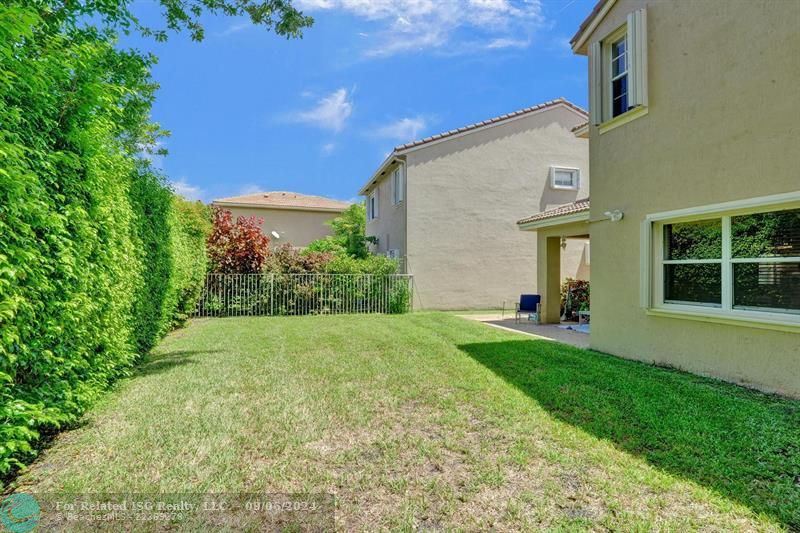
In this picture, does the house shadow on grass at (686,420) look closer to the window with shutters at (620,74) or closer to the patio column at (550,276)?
the window with shutters at (620,74)

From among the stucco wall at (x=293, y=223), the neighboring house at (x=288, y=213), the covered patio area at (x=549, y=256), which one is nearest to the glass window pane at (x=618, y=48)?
the covered patio area at (x=549, y=256)

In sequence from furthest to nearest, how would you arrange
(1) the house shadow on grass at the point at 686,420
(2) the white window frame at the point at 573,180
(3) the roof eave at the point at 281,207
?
(3) the roof eave at the point at 281,207, (2) the white window frame at the point at 573,180, (1) the house shadow on grass at the point at 686,420

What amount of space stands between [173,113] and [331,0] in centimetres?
1086

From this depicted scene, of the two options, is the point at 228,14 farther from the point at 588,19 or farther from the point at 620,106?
the point at 620,106

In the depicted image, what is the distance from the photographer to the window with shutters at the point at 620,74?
24.5 ft

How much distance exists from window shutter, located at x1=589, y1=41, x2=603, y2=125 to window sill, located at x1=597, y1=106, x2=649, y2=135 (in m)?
0.17

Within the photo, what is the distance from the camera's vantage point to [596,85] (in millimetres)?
8680

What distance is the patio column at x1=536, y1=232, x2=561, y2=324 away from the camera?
13.0 m

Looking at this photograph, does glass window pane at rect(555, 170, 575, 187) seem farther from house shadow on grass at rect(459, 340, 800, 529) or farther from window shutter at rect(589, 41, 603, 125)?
house shadow on grass at rect(459, 340, 800, 529)

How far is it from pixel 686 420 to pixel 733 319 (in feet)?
7.82

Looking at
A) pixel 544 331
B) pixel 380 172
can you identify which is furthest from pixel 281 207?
pixel 544 331

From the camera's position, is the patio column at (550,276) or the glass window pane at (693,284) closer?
the glass window pane at (693,284)

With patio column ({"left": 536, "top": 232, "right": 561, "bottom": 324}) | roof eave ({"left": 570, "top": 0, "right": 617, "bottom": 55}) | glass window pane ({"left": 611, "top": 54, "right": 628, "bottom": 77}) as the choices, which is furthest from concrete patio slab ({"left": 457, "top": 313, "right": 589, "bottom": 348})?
roof eave ({"left": 570, "top": 0, "right": 617, "bottom": 55})

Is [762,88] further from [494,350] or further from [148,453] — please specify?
[148,453]
